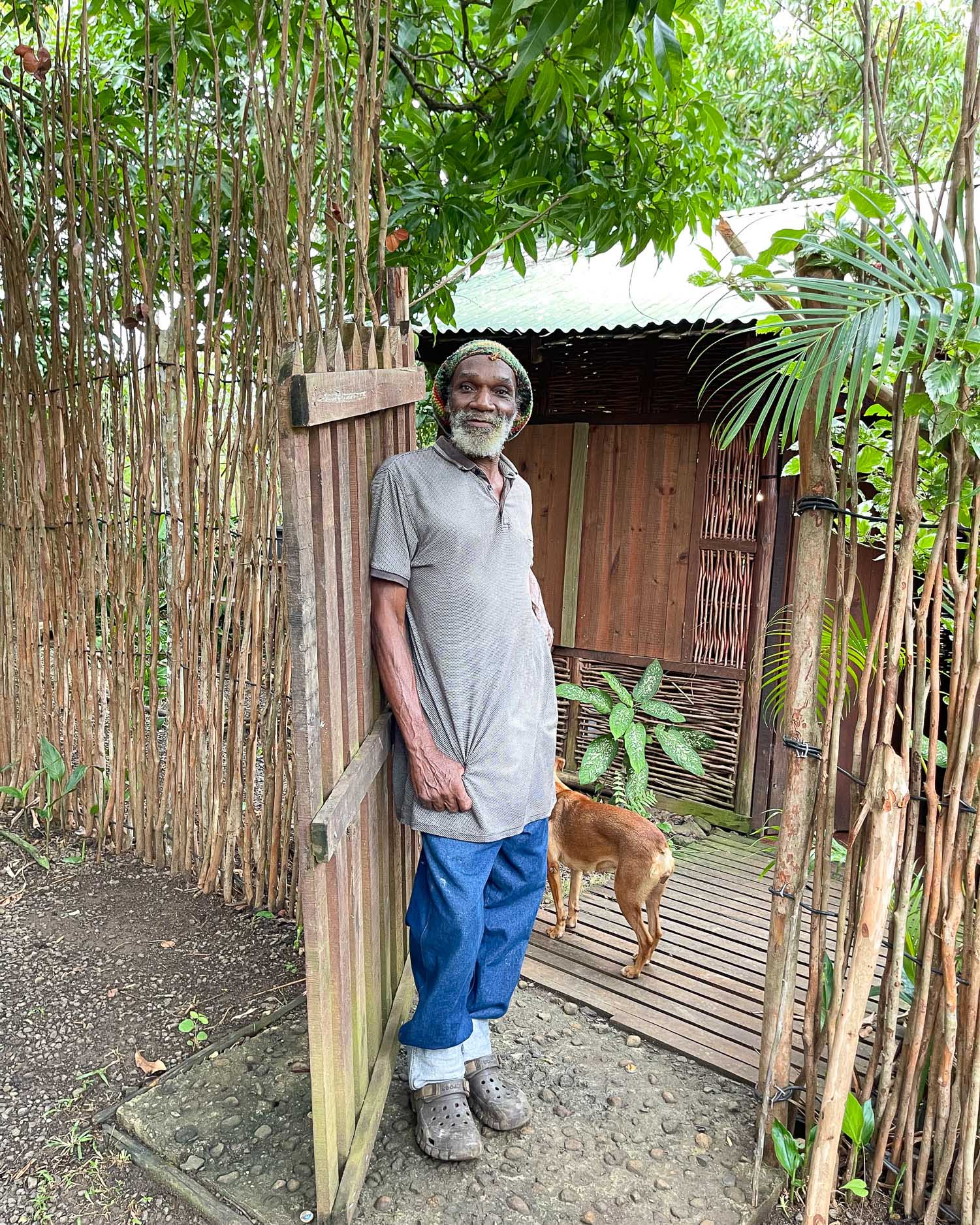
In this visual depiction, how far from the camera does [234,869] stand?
3.29 meters

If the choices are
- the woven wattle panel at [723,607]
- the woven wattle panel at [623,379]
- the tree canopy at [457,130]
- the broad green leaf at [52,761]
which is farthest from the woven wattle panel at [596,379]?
the broad green leaf at [52,761]

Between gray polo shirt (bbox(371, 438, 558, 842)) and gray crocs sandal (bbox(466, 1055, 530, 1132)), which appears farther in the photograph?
gray crocs sandal (bbox(466, 1055, 530, 1132))

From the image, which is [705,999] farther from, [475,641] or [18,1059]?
[18,1059]

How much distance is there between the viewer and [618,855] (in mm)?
3178

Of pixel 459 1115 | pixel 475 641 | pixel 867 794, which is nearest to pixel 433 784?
pixel 475 641

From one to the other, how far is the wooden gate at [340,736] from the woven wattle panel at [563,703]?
3.25 m

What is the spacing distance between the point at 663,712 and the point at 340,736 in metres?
3.55

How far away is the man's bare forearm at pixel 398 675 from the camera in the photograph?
6.76ft

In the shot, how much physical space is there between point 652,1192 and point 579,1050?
1.94 ft

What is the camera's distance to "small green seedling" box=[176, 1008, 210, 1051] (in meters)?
2.54

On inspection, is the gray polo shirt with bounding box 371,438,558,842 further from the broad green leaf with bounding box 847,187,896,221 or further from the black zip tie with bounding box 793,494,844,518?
the broad green leaf with bounding box 847,187,896,221

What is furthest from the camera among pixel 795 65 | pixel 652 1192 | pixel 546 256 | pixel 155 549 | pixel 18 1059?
pixel 795 65

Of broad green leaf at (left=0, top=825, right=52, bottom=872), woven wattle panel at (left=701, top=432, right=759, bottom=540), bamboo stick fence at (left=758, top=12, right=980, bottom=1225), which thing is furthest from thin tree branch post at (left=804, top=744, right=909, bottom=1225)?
woven wattle panel at (left=701, top=432, right=759, bottom=540)

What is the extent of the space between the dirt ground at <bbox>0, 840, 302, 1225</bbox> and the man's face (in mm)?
1889
